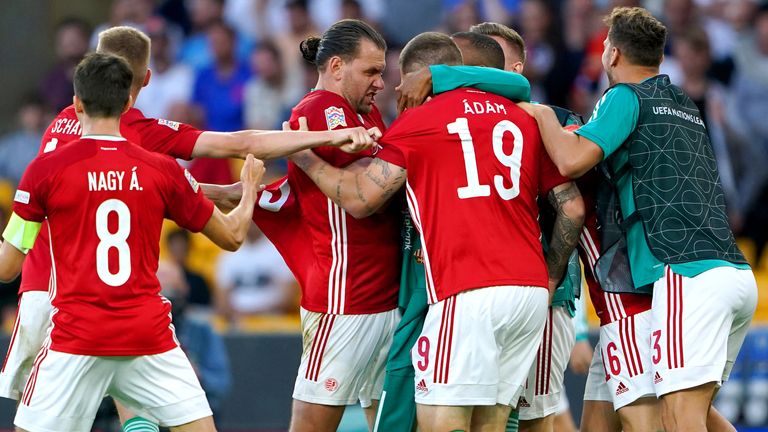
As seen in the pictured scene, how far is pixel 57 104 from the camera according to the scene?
14531 millimetres

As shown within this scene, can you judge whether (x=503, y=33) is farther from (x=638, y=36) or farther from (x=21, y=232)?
(x=21, y=232)

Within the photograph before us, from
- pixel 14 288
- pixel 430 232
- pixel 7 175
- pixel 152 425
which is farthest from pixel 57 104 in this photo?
pixel 430 232

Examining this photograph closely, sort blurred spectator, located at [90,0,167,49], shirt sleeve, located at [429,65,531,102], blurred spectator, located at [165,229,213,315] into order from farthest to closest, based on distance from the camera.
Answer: blurred spectator, located at [90,0,167,49] < blurred spectator, located at [165,229,213,315] < shirt sleeve, located at [429,65,531,102]

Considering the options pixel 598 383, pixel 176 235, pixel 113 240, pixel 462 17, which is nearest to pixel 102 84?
pixel 113 240

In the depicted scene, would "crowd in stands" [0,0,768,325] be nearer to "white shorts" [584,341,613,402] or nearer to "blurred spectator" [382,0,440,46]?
"blurred spectator" [382,0,440,46]

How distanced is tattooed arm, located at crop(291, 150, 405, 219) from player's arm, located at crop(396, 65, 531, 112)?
0.42 m

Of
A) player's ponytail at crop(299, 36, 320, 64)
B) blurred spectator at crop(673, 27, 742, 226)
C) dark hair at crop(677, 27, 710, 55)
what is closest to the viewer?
player's ponytail at crop(299, 36, 320, 64)

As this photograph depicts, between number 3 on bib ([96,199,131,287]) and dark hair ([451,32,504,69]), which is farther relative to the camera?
dark hair ([451,32,504,69])

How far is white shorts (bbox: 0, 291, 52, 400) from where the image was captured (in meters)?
6.39

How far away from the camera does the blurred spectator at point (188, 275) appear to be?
12.3 meters

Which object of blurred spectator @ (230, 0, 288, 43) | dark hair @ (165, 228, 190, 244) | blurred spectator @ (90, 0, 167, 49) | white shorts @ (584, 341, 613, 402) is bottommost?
white shorts @ (584, 341, 613, 402)

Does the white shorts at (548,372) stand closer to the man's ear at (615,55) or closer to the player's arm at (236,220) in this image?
the man's ear at (615,55)

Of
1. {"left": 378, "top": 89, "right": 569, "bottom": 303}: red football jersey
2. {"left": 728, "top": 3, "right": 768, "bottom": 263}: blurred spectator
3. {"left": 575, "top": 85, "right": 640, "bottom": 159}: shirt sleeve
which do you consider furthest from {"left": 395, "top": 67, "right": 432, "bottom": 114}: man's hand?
{"left": 728, "top": 3, "right": 768, "bottom": 263}: blurred spectator

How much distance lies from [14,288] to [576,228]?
7.81 metres
